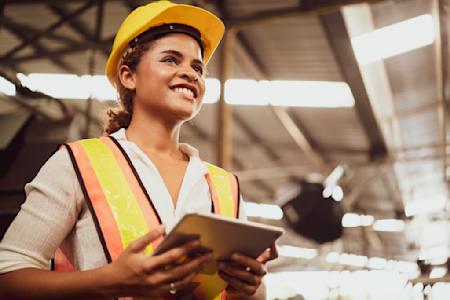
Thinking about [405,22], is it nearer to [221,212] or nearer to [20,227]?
[221,212]

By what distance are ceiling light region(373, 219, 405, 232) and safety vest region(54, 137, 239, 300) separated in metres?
13.0

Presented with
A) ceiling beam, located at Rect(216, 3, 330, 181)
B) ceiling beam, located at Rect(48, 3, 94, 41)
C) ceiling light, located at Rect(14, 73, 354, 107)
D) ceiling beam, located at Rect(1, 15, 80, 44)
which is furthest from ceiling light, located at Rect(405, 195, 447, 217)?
ceiling beam, located at Rect(1, 15, 80, 44)

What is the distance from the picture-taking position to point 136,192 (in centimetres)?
139

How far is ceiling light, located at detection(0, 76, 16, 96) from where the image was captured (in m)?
2.64

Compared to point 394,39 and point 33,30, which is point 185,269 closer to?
point 394,39

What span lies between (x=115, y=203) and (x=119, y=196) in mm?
21

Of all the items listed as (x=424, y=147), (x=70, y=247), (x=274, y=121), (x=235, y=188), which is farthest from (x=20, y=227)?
(x=424, y=147)

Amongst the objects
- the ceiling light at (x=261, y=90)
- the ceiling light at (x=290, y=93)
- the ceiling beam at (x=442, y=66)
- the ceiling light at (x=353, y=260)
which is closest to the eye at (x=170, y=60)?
the ceiling beam at (x=442, y=66)

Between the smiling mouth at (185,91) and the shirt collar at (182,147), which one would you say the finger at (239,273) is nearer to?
the shirt collar at (182,147)

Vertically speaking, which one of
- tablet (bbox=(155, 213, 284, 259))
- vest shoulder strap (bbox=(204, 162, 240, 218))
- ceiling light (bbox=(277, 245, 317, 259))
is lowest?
tablet (bbox=(155, 213, 284, 259))

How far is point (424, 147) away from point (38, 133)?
7.89 m

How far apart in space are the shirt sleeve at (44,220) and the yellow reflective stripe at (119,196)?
0.21 ft

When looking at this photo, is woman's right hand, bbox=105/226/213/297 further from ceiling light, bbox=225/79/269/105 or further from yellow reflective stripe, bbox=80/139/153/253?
ceiling light, bbox=225/79/269/105

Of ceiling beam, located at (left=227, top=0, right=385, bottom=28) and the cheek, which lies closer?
the cheek
